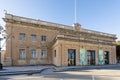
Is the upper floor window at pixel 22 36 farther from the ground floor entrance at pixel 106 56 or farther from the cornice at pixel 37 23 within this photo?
the ground floor entrance at pixel 106 56

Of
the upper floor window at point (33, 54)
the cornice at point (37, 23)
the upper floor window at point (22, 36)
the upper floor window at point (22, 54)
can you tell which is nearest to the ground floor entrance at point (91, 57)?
the cornice at point (37, 23)

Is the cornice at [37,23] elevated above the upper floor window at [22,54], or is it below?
above

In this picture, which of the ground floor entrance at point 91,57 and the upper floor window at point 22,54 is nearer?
the upper floor window at point 22,54

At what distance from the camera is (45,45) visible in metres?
37.8

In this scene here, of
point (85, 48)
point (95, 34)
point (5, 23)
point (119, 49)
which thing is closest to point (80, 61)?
point (85, 48)

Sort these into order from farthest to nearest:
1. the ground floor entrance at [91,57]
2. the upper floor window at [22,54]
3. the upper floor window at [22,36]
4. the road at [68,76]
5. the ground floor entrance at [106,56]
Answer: the ground floor entrance at [106,56]
the ground floor entrance at [91,57]
the upper floor window at [22,36]
the upper floor window at [22,54]
the road at [68,76]

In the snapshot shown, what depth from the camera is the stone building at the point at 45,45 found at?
33.8 meters

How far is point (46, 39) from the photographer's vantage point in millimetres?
38125

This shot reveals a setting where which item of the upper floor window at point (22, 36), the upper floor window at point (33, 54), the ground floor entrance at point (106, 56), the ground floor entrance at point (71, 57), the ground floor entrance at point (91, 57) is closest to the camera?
the upper floor window at point (22, 36)

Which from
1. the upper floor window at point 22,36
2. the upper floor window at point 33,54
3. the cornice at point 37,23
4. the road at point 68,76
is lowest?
the road at point 68,76

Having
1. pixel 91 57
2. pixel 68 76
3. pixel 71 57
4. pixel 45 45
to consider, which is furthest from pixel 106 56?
pixel 68 76

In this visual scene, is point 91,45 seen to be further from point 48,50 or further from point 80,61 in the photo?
point 48,50

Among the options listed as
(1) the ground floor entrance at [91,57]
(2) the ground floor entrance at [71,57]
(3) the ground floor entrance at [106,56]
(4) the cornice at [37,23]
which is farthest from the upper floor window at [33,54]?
(3) the ground floor entrance at [106,56]

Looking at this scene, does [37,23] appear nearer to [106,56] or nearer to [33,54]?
[33,54]
